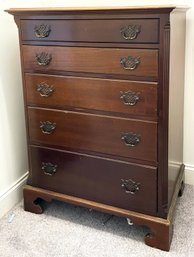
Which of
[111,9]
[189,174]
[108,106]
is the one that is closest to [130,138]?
[108,106]

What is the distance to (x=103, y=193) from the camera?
5.60 feet

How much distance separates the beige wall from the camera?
185cm

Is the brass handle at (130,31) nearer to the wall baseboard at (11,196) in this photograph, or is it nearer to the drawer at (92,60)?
the drawer at (92,60)

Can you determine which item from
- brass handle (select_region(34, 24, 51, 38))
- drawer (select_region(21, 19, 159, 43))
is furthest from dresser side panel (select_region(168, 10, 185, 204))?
brass handle (select_region(34, 24, 51, 38))

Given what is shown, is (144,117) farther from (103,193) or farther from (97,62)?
(103,193)

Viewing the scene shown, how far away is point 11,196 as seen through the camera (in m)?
1.96

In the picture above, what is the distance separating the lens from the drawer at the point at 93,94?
148cm

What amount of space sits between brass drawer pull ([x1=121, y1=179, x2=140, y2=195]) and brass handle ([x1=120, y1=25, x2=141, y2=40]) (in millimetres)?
638

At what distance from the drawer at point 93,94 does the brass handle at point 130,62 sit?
2.5 inches

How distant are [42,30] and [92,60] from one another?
0.28 meters

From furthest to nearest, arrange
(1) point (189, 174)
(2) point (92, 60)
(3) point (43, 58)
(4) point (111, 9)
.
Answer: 1. (1) point (189, 174)
2. (3) point (43, 58)
3. (2) point (92, 60)
4. (4) point (111, 9)

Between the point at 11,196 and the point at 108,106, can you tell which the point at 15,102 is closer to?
the point at 11,196

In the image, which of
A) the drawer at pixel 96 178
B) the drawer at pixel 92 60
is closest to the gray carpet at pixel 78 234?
the drawer at pixel 96 178

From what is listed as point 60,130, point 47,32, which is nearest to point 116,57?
point 47,32
